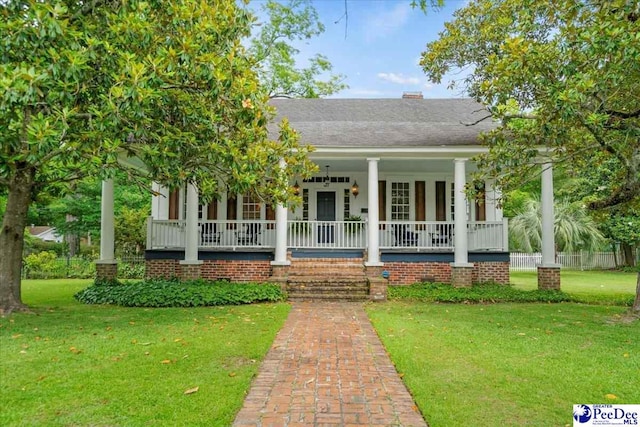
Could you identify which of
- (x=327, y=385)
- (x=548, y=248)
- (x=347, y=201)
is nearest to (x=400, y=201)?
(x=347, y=201)

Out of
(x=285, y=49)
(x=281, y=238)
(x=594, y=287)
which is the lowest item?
(x=594, y=287)

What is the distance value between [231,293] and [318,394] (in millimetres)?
5988

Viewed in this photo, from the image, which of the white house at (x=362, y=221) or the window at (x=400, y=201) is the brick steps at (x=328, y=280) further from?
the window at (x=400, y=201)

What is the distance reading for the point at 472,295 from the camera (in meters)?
9.92

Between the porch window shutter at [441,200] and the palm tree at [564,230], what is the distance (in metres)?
12.5

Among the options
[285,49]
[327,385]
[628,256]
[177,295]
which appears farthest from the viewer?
[628,256]

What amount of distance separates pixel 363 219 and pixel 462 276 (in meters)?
3.92

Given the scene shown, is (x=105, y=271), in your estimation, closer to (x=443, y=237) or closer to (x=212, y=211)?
(x=212, y=211)

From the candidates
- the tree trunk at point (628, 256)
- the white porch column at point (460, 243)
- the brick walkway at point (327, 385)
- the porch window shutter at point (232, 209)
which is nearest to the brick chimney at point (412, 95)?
the white porch column at point (460, 243)

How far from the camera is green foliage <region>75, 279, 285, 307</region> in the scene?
361 inches

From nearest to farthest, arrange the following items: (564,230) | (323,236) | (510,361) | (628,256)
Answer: (510,361) < (323,236) < (564,230) < (628,256)

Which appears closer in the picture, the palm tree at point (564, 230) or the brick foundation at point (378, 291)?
the brick foundation at point (378, 291)

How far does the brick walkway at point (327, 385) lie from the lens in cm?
341

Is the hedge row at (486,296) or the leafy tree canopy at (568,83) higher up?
the leafy tree canopy at (568,83)
